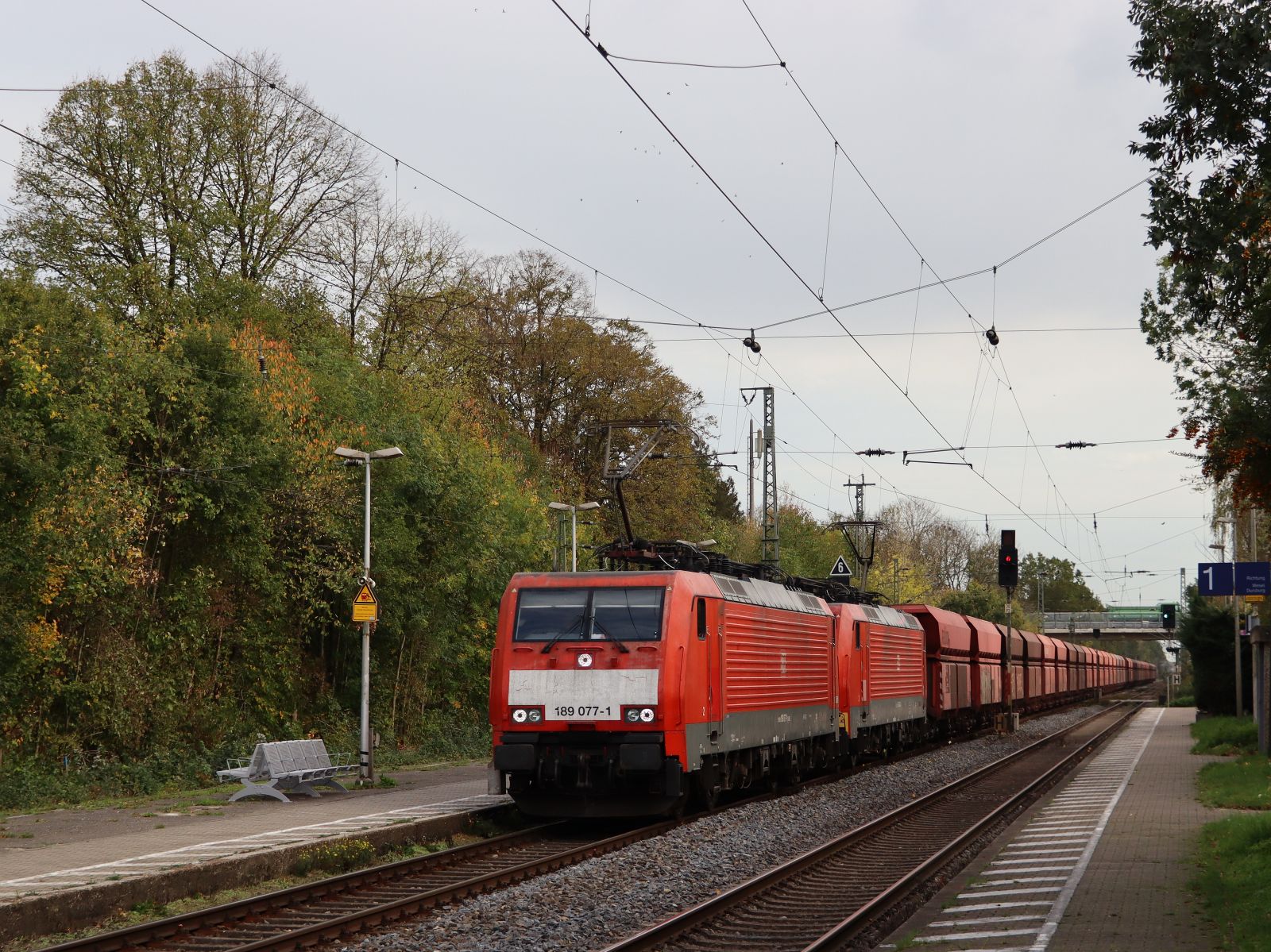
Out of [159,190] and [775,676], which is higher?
[159,190]

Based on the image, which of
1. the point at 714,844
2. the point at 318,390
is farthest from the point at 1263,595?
the point at 318,390

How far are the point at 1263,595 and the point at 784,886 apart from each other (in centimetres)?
1396

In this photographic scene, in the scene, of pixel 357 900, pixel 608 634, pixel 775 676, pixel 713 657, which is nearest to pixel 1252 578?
pixel 775 676

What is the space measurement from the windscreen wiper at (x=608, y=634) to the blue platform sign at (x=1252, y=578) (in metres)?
11.5

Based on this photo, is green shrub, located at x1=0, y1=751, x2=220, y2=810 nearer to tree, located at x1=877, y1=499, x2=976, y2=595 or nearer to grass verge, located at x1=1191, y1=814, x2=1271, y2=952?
grass verge, located at x1=1191, y1=814, x2=1271, y2=952

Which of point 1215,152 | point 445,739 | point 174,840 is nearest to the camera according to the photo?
point 1215,152

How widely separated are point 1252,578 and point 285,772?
1546cm

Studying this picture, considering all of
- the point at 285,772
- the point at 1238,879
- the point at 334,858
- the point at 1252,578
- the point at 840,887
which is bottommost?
the point at 840,887

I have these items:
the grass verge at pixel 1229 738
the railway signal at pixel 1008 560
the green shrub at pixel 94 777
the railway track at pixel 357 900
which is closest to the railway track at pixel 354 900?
the railway track at pixel 357 900

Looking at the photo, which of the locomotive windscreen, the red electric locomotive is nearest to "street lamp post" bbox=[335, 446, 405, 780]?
the red electric locomotive

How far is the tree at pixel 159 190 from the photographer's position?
3262 centimetres

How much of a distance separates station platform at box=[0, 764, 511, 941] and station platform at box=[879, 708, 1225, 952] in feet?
20.3

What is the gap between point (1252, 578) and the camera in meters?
23.9

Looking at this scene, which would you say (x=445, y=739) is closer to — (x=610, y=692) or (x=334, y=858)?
(x=610, y=692)
